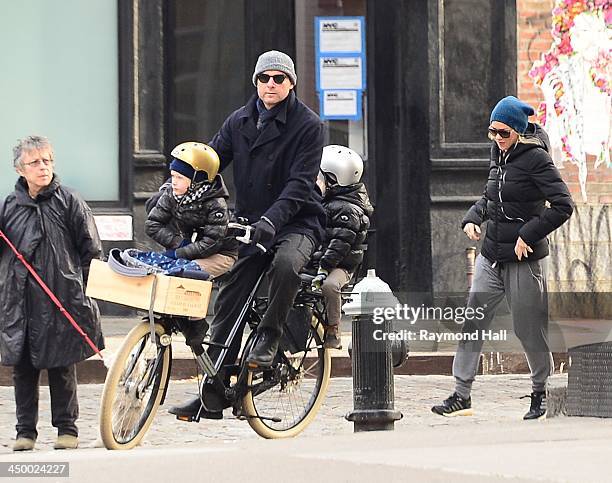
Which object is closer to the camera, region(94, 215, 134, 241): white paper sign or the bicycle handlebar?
the bicycle handlebar

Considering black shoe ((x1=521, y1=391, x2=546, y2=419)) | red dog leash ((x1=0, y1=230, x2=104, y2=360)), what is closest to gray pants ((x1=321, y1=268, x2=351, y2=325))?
black shoe ((x1=521, y1=391, x2=546, y2=419))

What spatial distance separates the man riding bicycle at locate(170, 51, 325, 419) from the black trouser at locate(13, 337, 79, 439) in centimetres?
81

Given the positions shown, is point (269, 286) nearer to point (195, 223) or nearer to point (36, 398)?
point (195, 223)

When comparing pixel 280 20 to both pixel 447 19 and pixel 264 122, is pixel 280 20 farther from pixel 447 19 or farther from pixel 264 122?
pixel 264 122

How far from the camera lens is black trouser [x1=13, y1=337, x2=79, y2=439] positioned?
8664mm

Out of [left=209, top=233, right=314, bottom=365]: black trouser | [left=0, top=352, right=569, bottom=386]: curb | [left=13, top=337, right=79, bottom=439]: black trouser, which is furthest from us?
[left=0, top=352, right=569, bottom=386]: curb

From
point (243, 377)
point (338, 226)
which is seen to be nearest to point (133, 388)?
point (243, 377)

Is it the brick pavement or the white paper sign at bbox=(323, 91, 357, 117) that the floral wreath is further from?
the brick pavement

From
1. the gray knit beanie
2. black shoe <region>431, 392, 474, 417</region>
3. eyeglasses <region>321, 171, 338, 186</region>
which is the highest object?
the gray knit beanie

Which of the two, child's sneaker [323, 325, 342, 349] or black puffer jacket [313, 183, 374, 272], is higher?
black puffer jacket [313, 183, 374, 272]

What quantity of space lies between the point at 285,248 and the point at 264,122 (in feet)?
2.14

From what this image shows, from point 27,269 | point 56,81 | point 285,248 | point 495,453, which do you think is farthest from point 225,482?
point 56,81

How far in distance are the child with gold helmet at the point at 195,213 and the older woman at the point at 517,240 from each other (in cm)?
177

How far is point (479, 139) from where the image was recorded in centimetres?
1452
